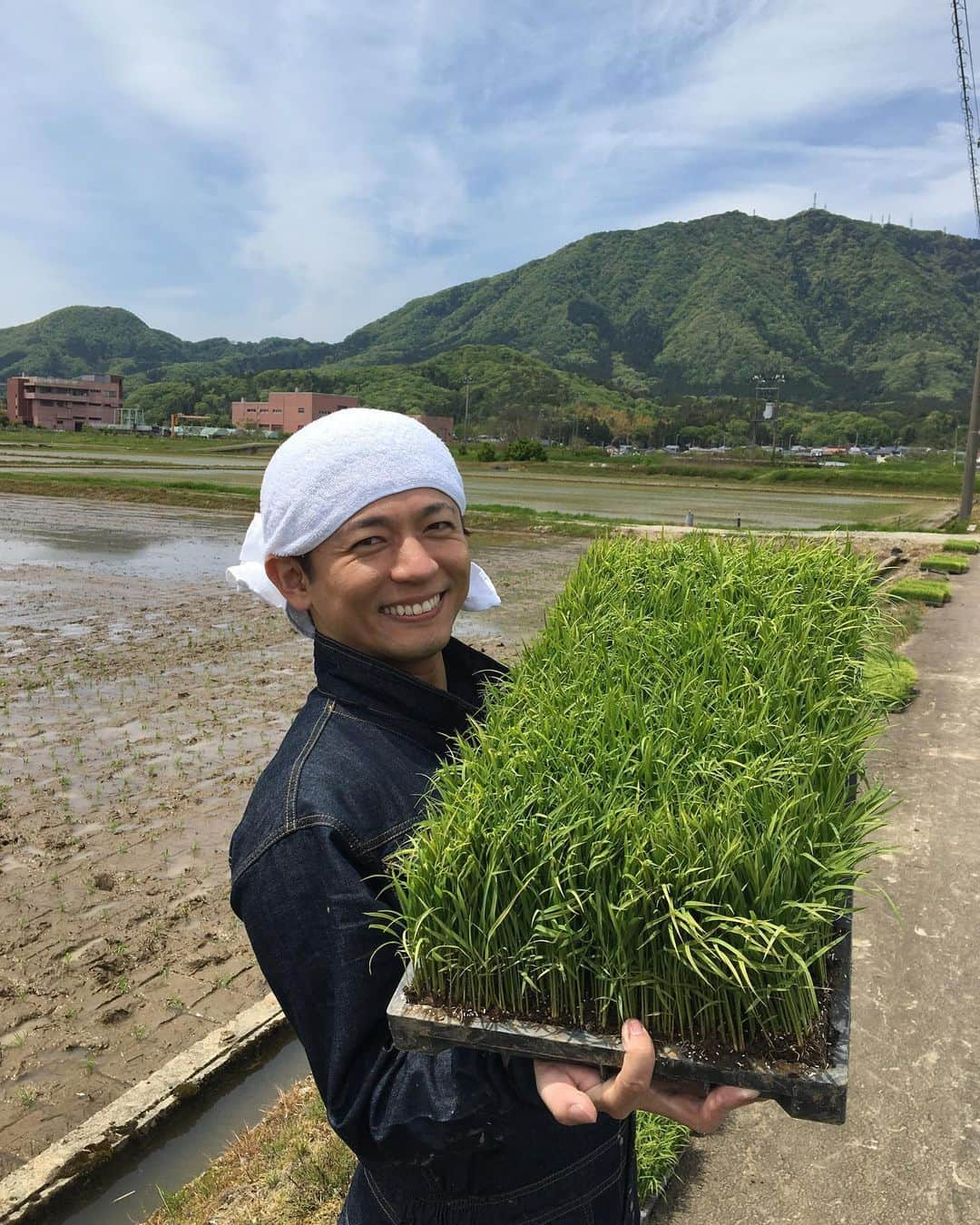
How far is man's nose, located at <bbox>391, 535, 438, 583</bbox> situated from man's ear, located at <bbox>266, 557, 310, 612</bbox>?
18 centimetres

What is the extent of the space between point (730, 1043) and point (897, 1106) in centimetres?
260

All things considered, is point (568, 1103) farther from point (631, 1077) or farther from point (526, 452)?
point (526, 452)

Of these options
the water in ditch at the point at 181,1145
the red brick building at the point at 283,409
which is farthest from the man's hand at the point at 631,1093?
the red brick building at the point at 283,409

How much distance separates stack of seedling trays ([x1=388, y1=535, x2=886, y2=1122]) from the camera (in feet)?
3.88

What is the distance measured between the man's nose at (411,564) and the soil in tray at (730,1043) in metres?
0.64

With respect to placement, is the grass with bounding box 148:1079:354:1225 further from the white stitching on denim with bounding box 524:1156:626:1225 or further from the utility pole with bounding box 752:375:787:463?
the utility pole with bounding box 752:375:787:463

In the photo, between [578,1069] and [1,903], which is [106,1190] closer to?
[1,903]

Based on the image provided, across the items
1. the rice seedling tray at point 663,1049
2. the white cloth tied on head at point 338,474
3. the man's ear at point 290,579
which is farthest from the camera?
the man's ear at point 290,579

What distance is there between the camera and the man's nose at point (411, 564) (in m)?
1.56

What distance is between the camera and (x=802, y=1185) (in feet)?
9.52

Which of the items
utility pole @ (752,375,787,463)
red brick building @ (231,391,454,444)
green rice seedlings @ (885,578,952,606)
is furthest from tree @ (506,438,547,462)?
green rice seedlings @ (885,578,952,606)

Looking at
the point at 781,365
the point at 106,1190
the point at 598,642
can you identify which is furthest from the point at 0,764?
the point at 781,365

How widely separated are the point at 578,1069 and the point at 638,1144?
77.0 inches

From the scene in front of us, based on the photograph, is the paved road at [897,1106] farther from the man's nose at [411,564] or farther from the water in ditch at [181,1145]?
the water in ditch at [181,1145]
